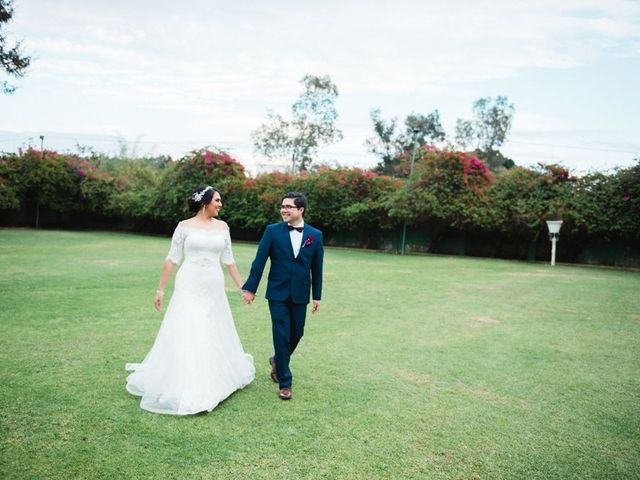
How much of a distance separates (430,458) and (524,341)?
14.1 ft

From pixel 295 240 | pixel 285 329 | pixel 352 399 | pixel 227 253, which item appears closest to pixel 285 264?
pixel 295 240

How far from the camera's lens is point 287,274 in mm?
4816

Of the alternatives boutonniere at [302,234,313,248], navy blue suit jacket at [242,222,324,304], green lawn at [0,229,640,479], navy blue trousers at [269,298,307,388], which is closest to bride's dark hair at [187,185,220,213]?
navy blue suit jacket at [242,222,324,304]

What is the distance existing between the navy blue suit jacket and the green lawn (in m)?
1.01

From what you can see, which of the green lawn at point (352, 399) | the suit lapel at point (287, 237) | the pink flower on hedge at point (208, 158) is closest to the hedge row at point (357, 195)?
the pink flower on hedge at point (208, 158)

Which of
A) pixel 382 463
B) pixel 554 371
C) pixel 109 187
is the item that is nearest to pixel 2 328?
pixel 382 463

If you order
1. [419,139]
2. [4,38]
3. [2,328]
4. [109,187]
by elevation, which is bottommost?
[2,328]

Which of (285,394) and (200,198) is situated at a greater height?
(200,198)

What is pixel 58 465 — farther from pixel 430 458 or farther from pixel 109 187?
pixel 109 187

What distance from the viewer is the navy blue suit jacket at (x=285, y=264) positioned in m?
4.80

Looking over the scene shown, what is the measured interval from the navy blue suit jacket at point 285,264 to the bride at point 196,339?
42 centimetres

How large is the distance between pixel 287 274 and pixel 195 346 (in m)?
1.08

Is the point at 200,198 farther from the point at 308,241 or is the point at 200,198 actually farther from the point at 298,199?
the point at 308,241

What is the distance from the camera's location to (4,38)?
15.5 meters
